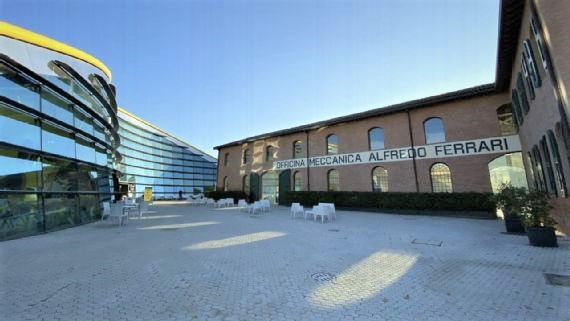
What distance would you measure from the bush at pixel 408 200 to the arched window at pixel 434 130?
3747 mm

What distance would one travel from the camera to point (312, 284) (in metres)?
4.13

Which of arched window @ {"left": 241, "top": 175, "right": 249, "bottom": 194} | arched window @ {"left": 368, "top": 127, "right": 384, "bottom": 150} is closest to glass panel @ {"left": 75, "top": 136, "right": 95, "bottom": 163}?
arched window @ {"left": 241, "top": 175, "right": 249, "bottom": 194}

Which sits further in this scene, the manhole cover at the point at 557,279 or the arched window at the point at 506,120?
the arched window at the point at 506,120

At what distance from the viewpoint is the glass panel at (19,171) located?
305 inches

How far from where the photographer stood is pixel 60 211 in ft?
33.1

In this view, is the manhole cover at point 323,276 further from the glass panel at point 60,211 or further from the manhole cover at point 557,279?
the glass panel at point 60,211

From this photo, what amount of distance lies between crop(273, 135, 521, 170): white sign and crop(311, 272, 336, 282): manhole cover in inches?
544

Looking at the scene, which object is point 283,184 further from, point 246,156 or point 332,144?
point 246,156

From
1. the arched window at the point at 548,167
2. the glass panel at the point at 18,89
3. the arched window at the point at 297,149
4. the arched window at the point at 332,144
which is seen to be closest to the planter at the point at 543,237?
the arched window at the point at 548,167

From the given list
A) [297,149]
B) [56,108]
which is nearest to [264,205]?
[297,149]

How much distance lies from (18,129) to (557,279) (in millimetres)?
14677

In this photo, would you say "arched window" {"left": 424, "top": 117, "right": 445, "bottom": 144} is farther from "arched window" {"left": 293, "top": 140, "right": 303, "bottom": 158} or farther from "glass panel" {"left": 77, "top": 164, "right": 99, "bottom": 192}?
"glass panel" {"left": 77, "top": 164, "right": 99, "bottom": 192}

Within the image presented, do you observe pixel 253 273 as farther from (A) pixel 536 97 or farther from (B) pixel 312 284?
(A) pixel 536 97

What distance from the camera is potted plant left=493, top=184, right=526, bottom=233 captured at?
7171mm
